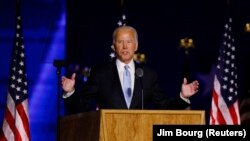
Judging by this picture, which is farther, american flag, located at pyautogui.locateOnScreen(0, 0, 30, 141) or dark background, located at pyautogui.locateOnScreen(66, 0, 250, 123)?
dark background, located at pyautogui.locateOnScreen(66, 0, 250, 123)

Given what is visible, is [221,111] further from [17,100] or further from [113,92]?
[113,92]

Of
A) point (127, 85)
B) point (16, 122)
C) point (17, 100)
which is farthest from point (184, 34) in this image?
point (127, 85)

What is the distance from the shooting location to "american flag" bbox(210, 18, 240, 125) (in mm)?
8180

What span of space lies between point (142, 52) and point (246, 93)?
1393 mm

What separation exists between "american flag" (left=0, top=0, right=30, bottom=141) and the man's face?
3.02 meters

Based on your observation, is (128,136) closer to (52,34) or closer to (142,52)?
(52,34)

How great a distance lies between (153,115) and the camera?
402 centimetres

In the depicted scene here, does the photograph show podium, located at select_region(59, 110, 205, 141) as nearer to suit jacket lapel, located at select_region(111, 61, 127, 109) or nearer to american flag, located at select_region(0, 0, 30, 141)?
suit jacket lapel, located at select_region(111, 61, 127, 109)

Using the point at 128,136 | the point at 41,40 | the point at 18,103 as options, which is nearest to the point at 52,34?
the point at 41,40

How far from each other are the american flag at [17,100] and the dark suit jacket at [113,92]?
9.25ft

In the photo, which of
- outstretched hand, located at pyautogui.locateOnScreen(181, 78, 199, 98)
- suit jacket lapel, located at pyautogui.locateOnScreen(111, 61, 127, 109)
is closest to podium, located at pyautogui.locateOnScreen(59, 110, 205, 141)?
outstretched hand, located at pyautogui.locateOnScreen(181, 78, 199, 98)

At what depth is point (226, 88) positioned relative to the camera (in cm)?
828

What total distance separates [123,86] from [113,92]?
0.10 metres

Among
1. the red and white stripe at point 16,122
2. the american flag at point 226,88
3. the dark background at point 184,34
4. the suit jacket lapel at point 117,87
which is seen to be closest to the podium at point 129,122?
the suit jacket lapel at point 117,87
